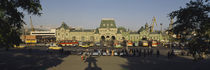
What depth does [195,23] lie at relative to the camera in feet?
42.3

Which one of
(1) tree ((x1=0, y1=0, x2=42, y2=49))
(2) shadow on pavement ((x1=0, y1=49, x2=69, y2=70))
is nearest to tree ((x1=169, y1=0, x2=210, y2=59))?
(1) tree ((x1=0, y1=0, x2=42, y2=49))

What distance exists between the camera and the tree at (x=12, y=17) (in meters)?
11.2

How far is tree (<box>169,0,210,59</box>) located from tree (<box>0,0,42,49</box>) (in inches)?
537

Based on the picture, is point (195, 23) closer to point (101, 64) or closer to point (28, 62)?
point (101, 64)

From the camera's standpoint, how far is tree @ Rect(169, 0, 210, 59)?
12312 millimetres

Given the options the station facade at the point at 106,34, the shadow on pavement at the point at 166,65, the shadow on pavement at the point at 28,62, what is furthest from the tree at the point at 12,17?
the station facade at the point at 106,34

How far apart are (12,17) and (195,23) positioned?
16.1m

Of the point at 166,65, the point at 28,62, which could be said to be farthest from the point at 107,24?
the point at 166,65

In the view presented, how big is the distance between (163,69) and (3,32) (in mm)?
17389

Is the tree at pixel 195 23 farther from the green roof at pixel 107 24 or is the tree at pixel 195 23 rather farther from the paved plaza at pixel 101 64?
the green roof at pixel 107 24

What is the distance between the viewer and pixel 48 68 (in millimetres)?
18000

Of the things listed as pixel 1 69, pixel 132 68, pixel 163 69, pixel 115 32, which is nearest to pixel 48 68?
pixel 1 69

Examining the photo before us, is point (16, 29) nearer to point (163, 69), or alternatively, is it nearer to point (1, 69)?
point (1, 69)

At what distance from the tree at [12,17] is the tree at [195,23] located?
44.7 feet
